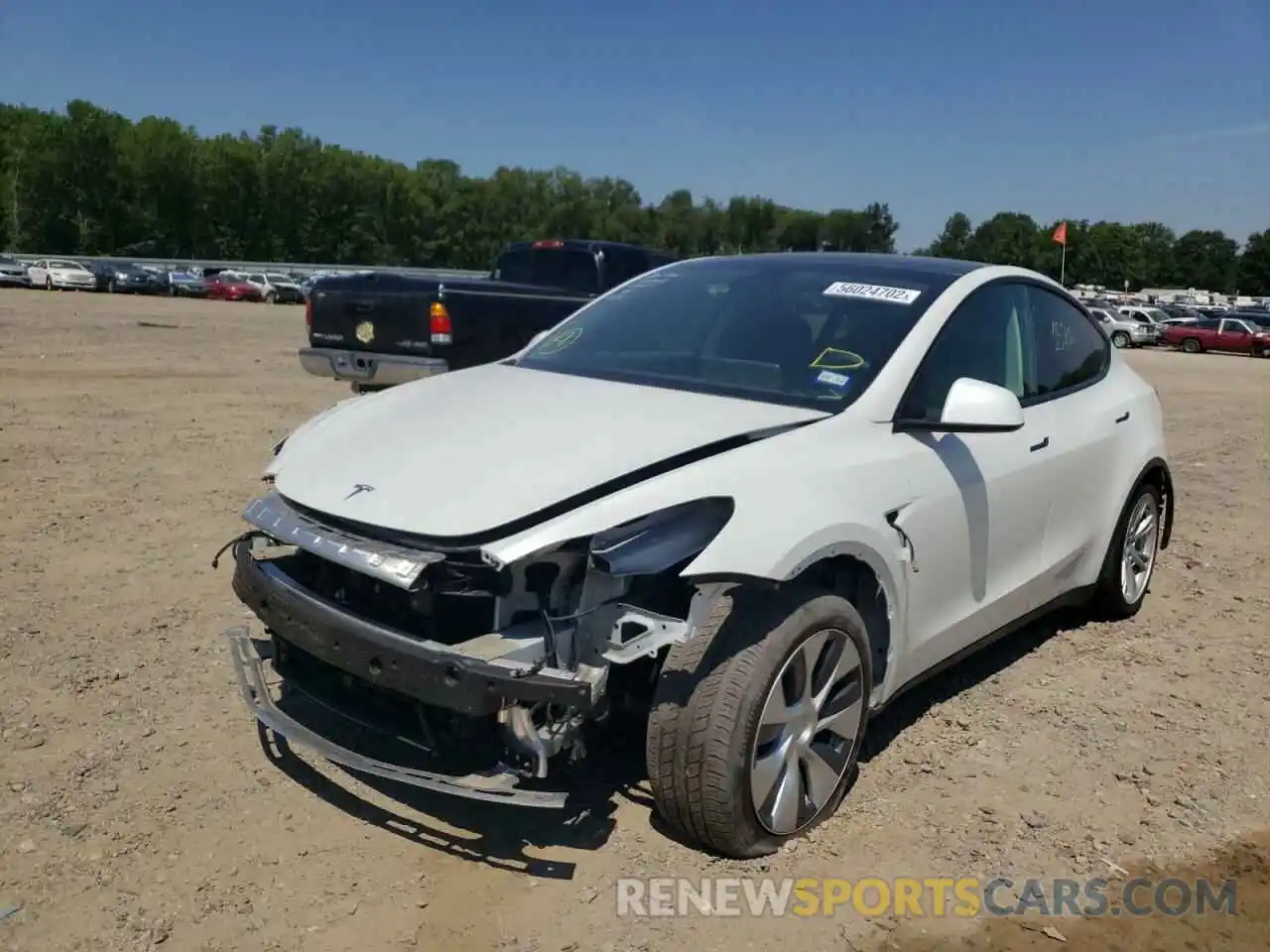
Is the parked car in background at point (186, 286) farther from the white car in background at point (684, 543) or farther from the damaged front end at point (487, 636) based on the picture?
the damaged front end at point (487, 636)

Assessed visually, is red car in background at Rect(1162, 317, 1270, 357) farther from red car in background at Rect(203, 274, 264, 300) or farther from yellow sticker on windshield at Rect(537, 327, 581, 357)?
yellow sticker on windshield at Rect(537, 327, 581, 357)

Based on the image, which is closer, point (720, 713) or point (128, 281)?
point (720, 713)

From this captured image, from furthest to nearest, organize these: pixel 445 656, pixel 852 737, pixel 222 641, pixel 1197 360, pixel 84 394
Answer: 1. pixel 1197 360
2. pixel 84 394
3. pixel 222 641
4. pixel 852 737
5. pixel 445 656

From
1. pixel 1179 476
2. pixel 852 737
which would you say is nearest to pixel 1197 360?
pixel 1179 476

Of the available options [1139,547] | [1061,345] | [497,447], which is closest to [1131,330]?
[1139,547]

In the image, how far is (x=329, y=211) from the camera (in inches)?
4213

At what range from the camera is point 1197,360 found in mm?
34281

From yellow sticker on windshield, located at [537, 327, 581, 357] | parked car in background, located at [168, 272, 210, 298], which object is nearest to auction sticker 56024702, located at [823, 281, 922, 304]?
yellow sticker on windshield, located at [537, 327, 581, 357]

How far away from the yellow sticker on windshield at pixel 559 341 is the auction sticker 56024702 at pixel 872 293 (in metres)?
1.03

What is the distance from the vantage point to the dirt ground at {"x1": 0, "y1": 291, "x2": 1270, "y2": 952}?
2865 mm

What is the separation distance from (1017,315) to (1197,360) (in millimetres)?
34018

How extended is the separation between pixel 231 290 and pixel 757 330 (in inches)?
2086

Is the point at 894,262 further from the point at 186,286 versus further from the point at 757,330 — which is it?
the point at 186,286

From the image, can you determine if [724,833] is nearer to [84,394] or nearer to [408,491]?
[408,491]
